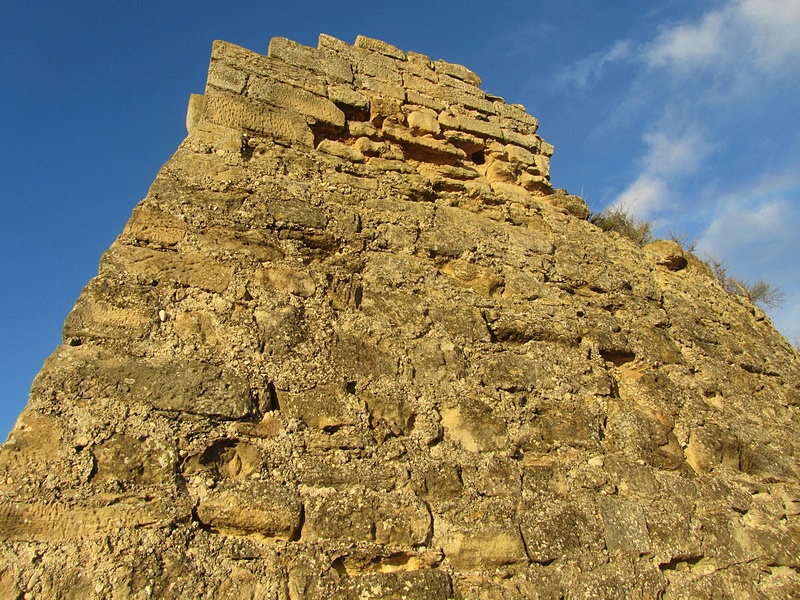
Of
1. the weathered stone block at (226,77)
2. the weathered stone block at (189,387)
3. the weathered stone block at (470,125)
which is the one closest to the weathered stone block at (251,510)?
the weathered stone block at (189,387)

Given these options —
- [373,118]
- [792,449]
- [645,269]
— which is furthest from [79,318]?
[792,449]

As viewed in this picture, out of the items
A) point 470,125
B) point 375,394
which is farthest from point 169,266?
point 470,125

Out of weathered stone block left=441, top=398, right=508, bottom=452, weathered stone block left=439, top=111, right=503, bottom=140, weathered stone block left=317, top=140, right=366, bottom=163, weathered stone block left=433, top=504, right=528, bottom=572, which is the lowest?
weathered stone block left=433, top=504, right=528, bottom=572

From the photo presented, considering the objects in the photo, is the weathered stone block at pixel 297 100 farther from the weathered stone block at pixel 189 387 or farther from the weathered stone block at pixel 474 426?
the weathered stone block at pixel 474 426

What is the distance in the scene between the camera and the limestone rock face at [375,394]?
1.72m

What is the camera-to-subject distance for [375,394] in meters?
2.20

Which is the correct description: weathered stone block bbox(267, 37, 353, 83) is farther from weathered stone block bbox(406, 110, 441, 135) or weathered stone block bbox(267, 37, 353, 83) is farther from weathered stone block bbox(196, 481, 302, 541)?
weathered stone block bbox(196, 481, 302, 541)

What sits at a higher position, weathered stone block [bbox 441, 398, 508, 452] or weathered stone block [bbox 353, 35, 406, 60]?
weathered stone block [bbox 353, 35, 406, 60]

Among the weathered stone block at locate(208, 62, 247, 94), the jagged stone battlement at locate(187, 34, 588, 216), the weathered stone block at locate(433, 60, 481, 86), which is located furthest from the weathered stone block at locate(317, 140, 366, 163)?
the weathered stone block at locate(433, 60, 481, 86)

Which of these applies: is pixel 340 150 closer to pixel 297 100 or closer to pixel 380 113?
pixel 297 100

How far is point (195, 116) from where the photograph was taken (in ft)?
9.12

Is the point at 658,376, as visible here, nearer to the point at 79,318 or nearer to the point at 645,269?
the point at 645,269

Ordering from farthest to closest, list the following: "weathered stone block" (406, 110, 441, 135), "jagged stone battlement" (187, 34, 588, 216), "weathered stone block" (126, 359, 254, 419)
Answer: "weathered stone block" (406, 110, 441, 135)
"jagged stone battlement" (187, 34, 588, 216)
"weathered stone block" (126, 359, 254, 419)

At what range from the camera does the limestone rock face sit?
1724mm
